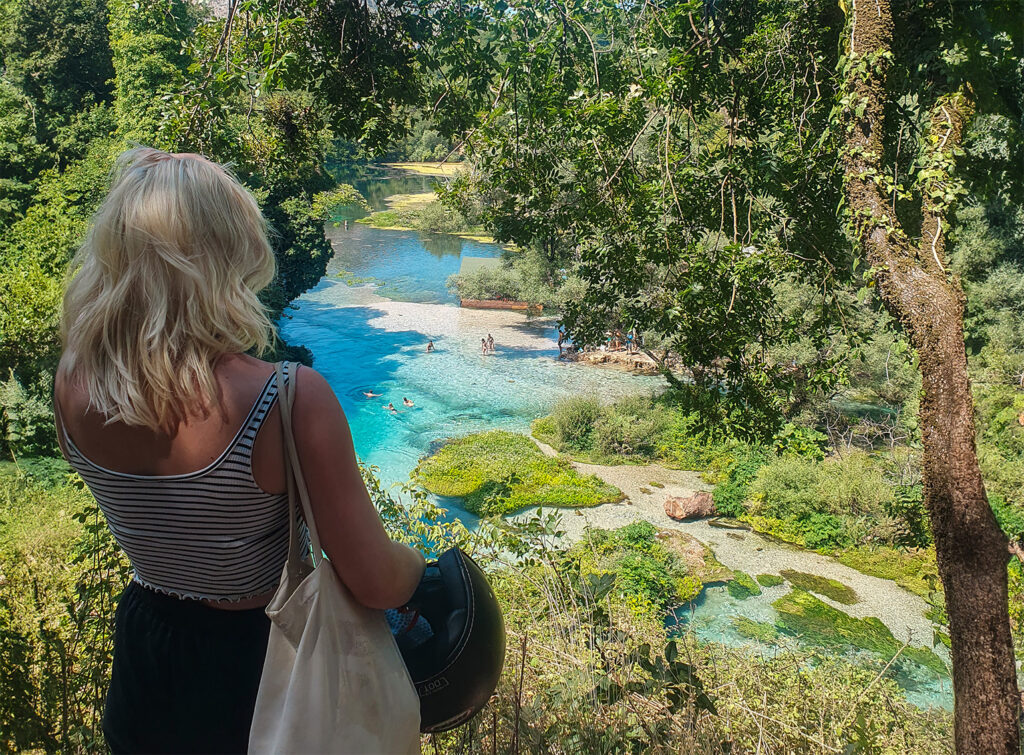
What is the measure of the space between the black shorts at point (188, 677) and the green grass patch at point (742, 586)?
12090 millimetres

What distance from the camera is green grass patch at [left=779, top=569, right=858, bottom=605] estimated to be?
12.0m

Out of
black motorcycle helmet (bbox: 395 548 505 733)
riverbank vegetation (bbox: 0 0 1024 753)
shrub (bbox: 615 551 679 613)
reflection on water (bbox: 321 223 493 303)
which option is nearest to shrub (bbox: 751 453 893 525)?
shrub (bbox: 615 551 679 613)

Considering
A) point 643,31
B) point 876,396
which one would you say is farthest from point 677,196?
point 876,396

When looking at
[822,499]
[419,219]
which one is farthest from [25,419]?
[419,219]

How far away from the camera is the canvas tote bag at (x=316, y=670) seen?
96 centimetres

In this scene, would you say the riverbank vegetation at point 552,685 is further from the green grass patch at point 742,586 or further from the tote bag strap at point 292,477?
the green grass patch at point 742,586

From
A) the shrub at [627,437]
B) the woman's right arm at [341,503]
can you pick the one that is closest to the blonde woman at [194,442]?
the woman's right arm at [341,503]

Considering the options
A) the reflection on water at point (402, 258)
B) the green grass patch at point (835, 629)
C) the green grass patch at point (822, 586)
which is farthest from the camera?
the reflection on water at point (402, 258)

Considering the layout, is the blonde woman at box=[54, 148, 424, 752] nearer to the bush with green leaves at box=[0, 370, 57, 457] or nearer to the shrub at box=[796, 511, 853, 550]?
the bush with green leaves at box=[0, 370, 57, 457]

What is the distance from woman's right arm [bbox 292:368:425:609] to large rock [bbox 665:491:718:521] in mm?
14093

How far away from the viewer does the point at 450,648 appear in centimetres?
A: 114

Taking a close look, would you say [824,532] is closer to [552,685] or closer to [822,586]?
[822,586]

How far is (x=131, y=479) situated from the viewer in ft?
3.34

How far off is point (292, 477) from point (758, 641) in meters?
11.0
